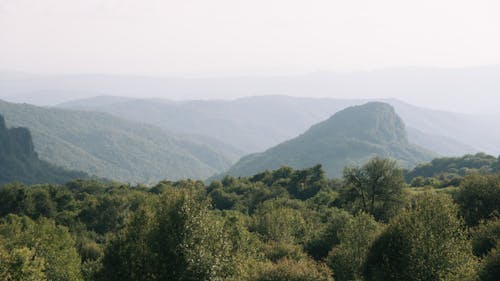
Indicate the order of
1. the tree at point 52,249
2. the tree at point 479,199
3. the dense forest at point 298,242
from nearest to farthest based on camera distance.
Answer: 1. the dense forest at point 298,242
2. the tree at point 52,249
3. the tree at point 479,199

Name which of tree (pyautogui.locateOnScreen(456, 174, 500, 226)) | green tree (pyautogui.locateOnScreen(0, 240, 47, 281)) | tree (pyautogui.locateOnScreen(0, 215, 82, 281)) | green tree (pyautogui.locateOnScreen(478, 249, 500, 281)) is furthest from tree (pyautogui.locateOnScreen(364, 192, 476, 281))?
tree (pyautogui.locateOnScreen(0, 215, 82, 281))

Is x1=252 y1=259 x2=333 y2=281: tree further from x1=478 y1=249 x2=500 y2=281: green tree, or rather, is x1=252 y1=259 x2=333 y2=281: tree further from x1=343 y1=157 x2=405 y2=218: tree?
x1=343 y1=157 x2=405 y2=218: tree

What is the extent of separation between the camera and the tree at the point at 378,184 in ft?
224

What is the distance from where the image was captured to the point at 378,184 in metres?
68.9

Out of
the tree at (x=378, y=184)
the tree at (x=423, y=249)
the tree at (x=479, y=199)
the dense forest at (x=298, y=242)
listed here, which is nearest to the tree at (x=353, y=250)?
the dense forest at (x=298, y=242)

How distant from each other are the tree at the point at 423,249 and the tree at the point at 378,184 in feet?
97.7

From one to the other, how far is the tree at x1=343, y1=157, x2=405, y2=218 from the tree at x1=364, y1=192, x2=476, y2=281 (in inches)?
1172

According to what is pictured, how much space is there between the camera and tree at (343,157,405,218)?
68.2m

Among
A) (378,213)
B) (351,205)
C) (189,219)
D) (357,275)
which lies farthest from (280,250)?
(351,205)

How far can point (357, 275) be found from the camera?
130ft

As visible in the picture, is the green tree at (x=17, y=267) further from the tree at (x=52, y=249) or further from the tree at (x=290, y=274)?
the tree at (x=290, y=274)

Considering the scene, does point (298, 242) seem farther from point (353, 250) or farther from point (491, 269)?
point (491, 269)

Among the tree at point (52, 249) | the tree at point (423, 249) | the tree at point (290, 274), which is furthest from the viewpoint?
the tree at point (52, 249)

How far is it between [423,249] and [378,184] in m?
36.3
